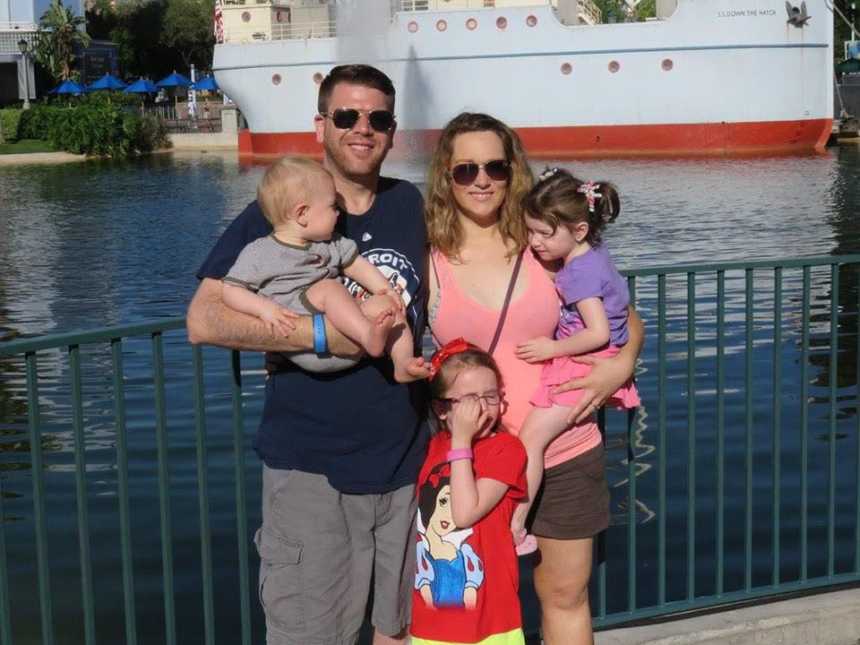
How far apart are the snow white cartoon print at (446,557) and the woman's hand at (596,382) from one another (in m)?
0.41

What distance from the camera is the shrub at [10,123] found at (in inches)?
2046

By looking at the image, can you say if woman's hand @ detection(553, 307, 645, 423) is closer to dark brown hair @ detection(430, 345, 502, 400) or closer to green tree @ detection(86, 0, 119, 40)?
dark brown hair @ detection(430, 345, 502, 400)

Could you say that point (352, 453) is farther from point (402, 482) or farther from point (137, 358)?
point (137, 358)

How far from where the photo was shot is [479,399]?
3.48 metres

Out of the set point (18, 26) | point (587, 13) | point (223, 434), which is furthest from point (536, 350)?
point (18, 26)

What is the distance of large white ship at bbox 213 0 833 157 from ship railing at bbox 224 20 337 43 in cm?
334

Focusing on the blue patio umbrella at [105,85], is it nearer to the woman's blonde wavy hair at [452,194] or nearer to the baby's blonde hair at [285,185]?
the woman's blonde wavy hair at [452,194]

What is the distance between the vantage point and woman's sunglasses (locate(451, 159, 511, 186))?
3570 mm

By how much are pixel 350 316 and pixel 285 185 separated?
1.17 feet

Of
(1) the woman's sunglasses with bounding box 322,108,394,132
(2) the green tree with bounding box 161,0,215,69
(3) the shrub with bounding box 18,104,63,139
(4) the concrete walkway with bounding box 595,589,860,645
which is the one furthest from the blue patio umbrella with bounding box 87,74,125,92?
(1) the woman's sunglasses with bounding box 322,108,394,132

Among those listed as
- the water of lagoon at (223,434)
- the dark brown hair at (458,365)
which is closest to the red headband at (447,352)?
the dark brown hair at (458,365)

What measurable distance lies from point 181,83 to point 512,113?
69.7 feet

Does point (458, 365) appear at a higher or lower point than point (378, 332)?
lower

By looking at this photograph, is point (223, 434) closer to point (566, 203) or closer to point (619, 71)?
point (566, 203)
